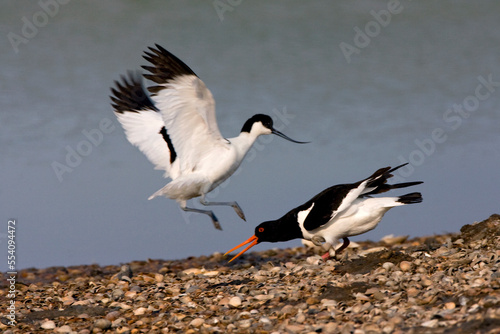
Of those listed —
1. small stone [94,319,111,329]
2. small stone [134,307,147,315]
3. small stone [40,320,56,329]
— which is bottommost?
small stone [134,307,147,315]

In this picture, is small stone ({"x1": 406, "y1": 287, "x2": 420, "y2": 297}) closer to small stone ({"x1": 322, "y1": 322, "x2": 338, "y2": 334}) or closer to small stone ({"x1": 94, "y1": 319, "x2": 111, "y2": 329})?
small stone ({"x1": 322, "y1": 322, "x2": 338, "y2": 334})

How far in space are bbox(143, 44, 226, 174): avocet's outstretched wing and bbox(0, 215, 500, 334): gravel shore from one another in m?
1.85

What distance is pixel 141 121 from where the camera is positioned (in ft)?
35.6

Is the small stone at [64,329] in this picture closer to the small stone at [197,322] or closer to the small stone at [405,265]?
the small stone at [197,322]

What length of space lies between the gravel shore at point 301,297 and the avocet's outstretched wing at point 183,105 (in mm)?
1854

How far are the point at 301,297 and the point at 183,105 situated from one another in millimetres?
3281

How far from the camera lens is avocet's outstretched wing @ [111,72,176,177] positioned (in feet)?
33.7

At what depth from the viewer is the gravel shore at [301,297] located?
17.6ft

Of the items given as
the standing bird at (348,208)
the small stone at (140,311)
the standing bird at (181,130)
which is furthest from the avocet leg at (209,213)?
the small stone at (140,311)

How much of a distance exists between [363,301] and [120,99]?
21.7ft

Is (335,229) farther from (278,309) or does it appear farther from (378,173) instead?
(278,309)

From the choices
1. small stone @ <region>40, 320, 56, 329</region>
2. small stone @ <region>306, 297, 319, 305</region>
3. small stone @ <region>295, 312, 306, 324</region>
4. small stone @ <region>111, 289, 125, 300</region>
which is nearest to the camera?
small stone @ <region>295, 312, 306, 324</region>

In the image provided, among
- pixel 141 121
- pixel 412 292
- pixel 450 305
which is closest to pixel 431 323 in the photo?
pixel 450 305

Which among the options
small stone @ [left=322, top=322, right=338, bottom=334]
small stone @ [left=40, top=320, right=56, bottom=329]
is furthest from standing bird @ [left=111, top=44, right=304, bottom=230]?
small stone @ [left=322, top=322, right=338, bottom=334]
